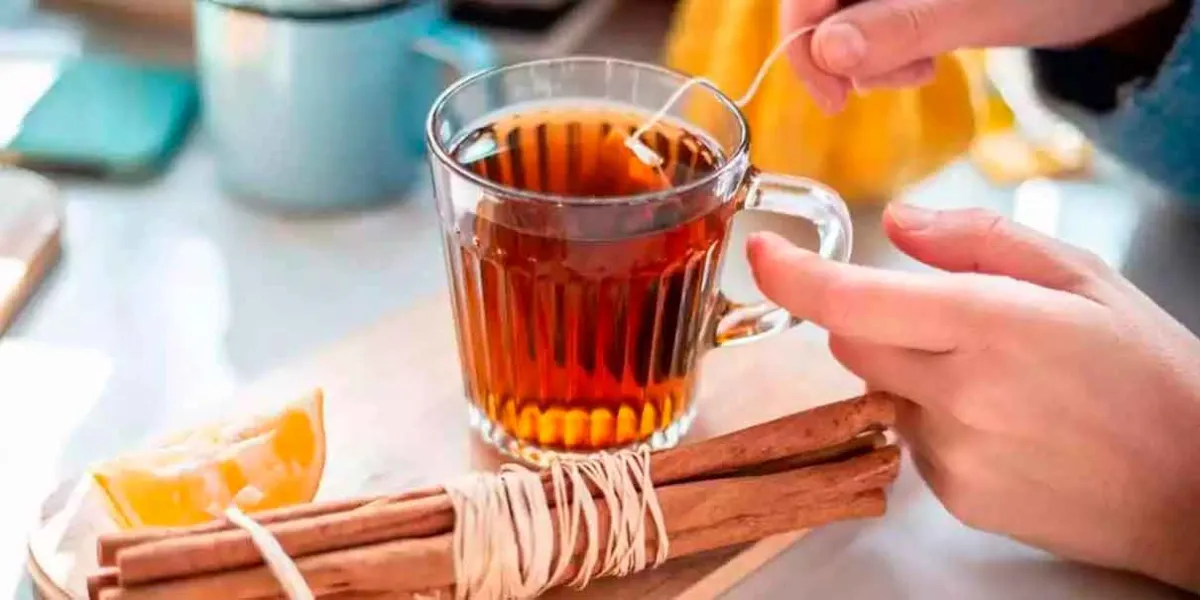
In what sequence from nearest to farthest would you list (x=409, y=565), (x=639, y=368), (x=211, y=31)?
(x=409, y=565) → (x=639, y=368) → (x=211, y=31)

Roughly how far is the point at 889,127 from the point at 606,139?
21 centimetres

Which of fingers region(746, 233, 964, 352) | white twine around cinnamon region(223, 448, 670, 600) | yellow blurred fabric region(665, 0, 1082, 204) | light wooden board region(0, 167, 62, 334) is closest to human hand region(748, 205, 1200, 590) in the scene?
fingers region(746, 233, 964, 352)

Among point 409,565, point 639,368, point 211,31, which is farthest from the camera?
point 211,31

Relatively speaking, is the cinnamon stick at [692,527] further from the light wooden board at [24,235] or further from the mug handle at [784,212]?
the light wooden board at [24,235]

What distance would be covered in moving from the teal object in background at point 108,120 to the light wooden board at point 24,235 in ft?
0.12

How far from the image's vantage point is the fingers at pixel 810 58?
2.25ft

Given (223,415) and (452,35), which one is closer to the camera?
(223,415)

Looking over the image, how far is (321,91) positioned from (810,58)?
0.86ft

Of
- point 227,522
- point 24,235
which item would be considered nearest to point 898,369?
point 227,522

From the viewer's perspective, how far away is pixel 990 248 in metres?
0.60

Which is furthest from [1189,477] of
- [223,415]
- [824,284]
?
[223,415]

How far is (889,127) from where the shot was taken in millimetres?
789

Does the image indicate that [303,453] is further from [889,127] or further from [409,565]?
[889,127]

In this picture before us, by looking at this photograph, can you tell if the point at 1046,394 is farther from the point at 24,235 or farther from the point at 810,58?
the point at 24,235
